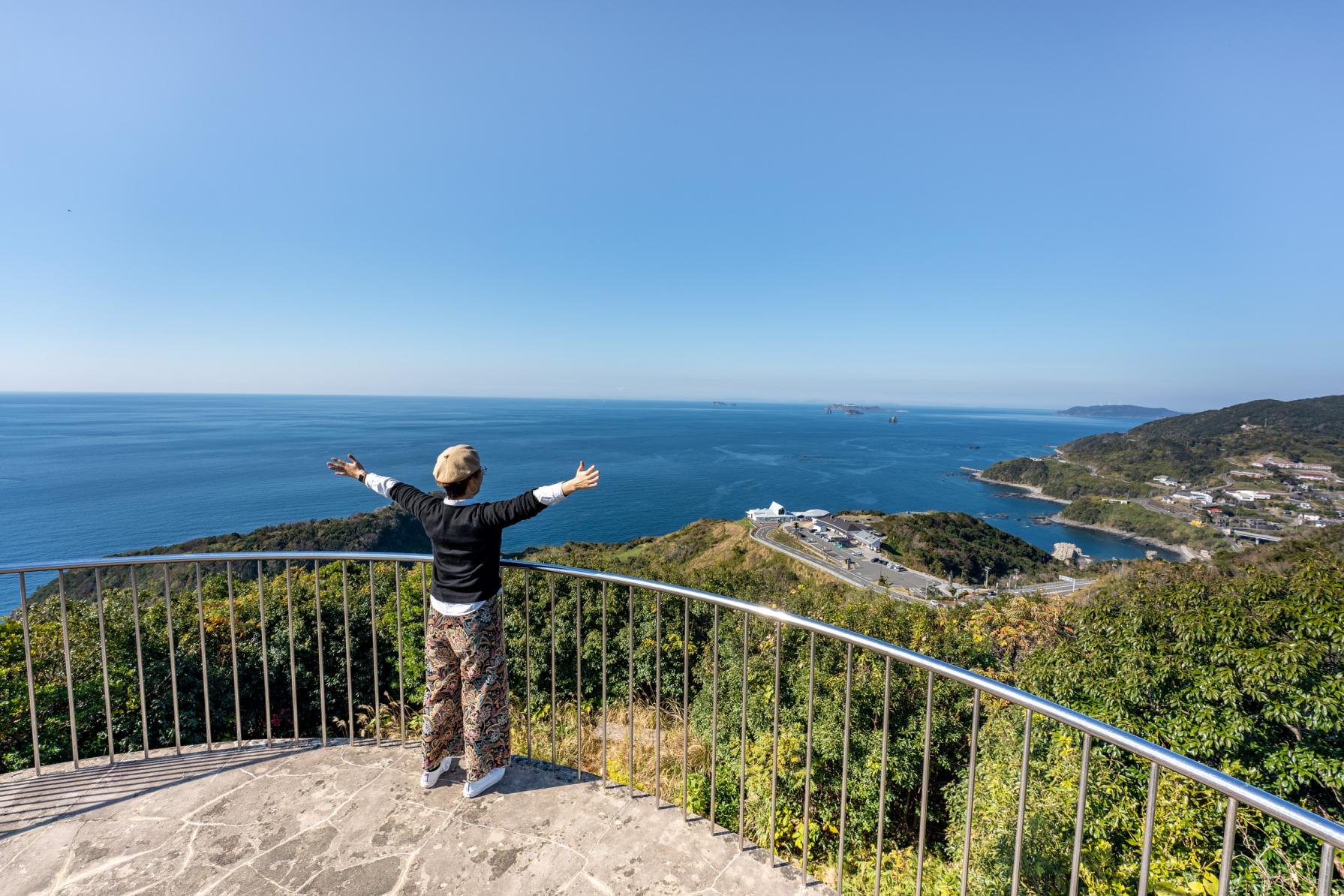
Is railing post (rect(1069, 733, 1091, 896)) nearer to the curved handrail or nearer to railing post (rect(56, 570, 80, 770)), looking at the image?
the curved handrail

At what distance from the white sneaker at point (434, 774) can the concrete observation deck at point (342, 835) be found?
0.05m

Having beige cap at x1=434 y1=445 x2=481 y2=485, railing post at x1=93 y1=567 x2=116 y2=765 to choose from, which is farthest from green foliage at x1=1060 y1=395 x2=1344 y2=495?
railing post at x1=93 y1=567 x2=116 y2=765

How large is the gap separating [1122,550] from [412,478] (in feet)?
246

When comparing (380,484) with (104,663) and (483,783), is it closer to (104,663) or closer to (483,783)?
(483,783)

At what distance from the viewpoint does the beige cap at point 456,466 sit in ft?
8.45

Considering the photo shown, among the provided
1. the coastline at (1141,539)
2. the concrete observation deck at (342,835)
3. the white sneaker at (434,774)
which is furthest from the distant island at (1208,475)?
the white sneaker at (434,774)

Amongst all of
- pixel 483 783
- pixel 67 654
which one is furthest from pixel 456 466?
pixel 67 654

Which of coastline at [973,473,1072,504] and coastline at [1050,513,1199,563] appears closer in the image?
coastline at [1050,513,1199,563]

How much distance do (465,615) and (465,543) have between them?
1.19 feet

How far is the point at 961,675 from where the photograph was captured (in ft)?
6.59

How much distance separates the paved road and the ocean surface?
43.9ft

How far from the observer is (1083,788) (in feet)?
5.31

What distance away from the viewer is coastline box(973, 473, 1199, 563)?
53.5 metres

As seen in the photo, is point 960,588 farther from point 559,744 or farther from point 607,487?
point 607,487
